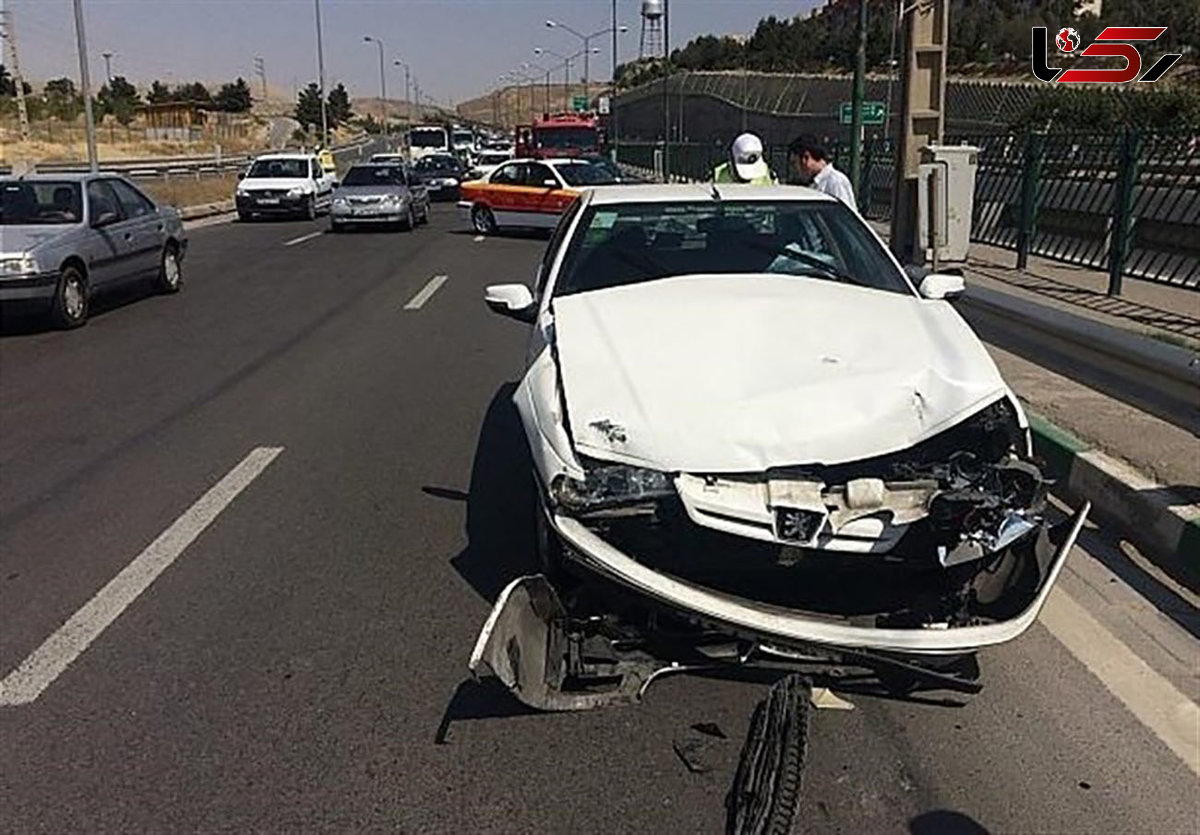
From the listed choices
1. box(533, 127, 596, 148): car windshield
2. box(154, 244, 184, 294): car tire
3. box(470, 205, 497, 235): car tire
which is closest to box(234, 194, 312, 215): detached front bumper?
box(470, 205, 497, 235): car tire

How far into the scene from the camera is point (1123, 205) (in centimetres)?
1129

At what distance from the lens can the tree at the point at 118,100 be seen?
9181 centimetres

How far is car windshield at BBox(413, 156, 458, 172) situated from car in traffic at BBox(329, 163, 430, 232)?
1236 centimetres

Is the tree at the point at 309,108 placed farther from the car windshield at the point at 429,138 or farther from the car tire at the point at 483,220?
the car tire at the point at 483,220

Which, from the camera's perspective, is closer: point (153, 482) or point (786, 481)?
point (786, 481)

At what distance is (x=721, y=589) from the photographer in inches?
140

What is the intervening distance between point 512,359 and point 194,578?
217 inches

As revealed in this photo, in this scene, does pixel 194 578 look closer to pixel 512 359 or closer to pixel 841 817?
pixel 841 817

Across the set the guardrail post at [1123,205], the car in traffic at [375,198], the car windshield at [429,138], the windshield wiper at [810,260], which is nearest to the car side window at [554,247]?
the windshield wiper at [810,260]

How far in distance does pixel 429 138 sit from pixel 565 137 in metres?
12.6

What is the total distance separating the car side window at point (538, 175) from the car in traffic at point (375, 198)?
362 cm

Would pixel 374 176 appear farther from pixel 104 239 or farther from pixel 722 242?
pixel 722 242

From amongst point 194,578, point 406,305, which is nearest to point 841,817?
point 194,578

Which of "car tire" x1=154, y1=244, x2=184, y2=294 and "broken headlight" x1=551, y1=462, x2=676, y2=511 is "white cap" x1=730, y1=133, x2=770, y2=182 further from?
"car tire" x1=154, y1=244, x2=184, y2=294
